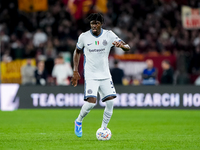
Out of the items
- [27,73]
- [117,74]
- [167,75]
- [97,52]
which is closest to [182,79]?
[167,75]

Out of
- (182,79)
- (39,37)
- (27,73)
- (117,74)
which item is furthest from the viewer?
(39,37)

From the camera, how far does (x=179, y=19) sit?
25.2 m

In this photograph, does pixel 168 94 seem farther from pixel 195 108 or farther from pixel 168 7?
pixel 168 7

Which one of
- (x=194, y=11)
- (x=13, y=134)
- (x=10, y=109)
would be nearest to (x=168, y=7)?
(x=194, y=11)

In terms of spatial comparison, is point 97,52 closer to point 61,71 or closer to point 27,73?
point 61,71

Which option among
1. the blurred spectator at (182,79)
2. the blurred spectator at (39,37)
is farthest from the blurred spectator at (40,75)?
the blurred spectator at (182,79)

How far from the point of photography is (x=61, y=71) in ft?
61.6

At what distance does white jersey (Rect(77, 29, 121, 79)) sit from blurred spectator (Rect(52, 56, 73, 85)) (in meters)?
9.86

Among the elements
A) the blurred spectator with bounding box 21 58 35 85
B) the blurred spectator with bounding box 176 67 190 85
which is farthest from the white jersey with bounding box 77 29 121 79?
the blurred spectator with bounding box 176 67 190 85

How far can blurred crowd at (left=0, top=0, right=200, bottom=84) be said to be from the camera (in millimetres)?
20922

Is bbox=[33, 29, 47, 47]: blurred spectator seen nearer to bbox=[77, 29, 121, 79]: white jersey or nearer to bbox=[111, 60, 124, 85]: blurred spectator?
bbox=[111, 60, 124, 85]: blurred spectator

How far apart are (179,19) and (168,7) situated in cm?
107

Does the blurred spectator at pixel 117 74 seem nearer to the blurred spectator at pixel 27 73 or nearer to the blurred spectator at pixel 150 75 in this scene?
the blurred spectator at pixel 150 75

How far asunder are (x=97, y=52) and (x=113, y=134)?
2013 millimetres
